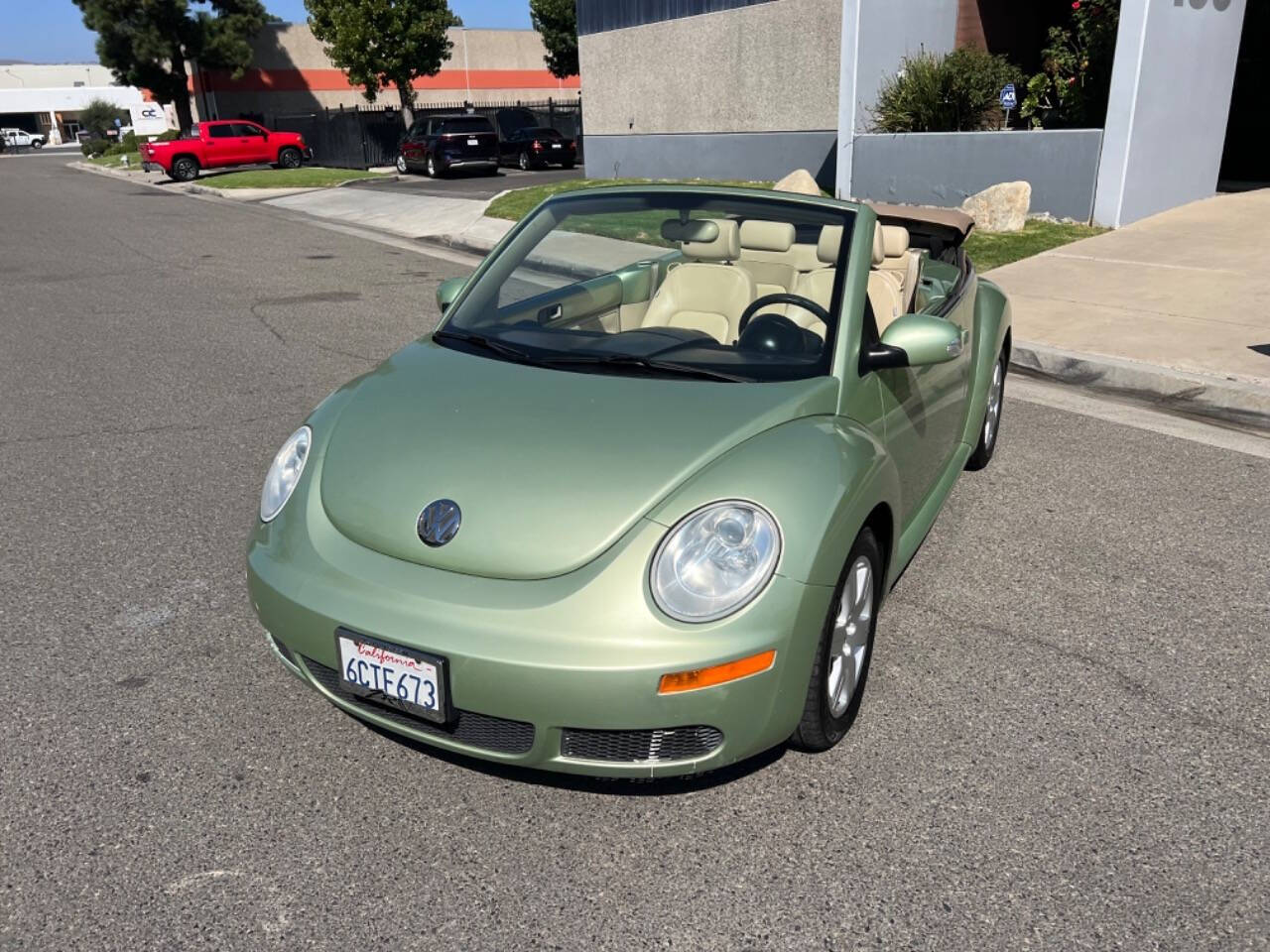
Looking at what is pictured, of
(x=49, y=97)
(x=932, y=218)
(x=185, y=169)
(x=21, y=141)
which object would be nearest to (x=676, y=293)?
(x=932, y=218)

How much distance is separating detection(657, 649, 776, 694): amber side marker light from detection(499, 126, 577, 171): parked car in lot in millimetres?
27683

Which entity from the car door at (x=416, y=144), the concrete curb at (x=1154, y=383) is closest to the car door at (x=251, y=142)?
the car door at (x=416, y=144)

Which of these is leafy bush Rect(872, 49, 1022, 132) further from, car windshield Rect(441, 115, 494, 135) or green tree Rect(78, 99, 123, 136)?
green tree Rect(78, 99, 123, 136)

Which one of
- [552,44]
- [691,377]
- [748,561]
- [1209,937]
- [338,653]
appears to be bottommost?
[1209,937]

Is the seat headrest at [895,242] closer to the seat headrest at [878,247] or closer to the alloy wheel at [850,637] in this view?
the seat headrest at [878,247]

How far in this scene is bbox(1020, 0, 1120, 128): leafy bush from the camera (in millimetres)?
14383

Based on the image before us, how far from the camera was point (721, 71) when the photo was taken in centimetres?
1934

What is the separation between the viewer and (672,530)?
8.16ft

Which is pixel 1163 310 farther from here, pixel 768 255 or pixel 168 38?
pixel 168 38

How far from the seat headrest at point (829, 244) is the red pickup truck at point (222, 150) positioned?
32.4 meters

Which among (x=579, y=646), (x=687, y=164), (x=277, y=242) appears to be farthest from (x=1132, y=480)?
(x=687, y=164)

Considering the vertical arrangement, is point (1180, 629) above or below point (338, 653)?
below

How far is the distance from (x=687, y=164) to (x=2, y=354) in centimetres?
Answer: 1489

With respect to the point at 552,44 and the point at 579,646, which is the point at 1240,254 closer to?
the point at 579,646
